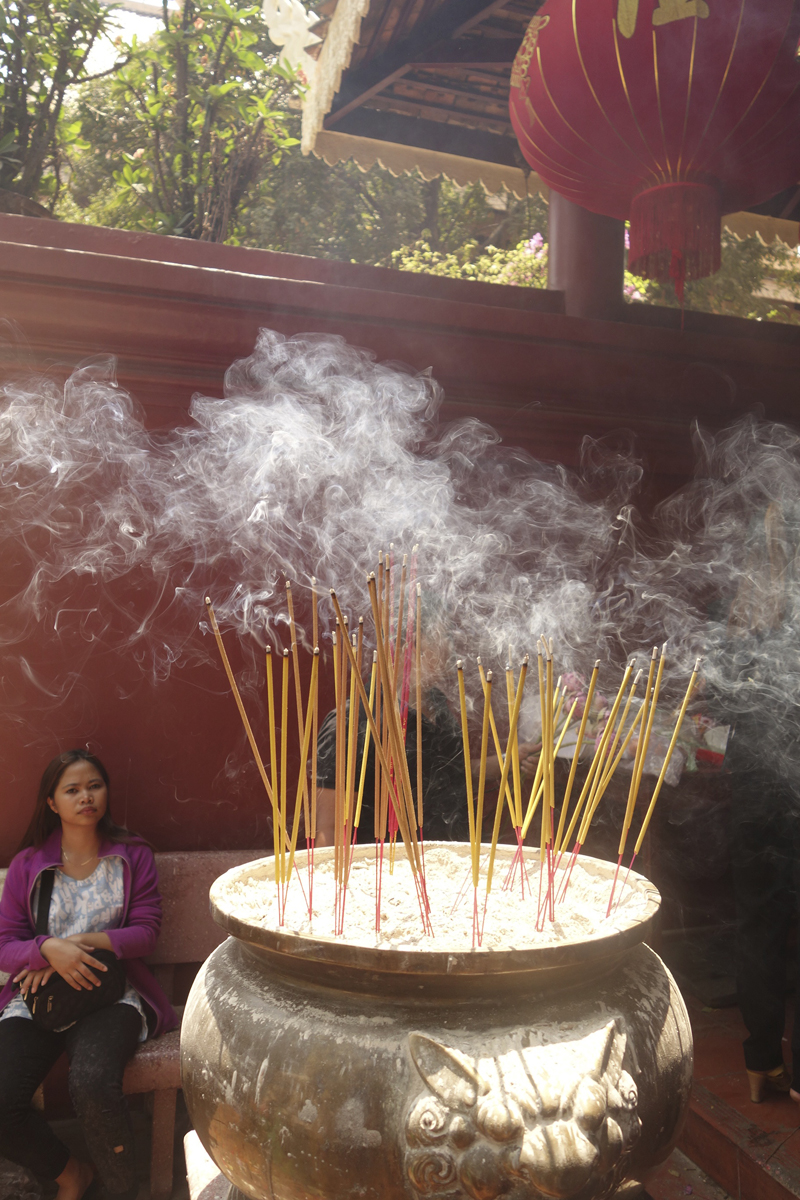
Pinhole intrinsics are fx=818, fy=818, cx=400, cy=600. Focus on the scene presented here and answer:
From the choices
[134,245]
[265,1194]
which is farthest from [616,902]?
[134,245]

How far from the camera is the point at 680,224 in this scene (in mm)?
2344

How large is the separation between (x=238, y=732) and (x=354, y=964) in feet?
5.96

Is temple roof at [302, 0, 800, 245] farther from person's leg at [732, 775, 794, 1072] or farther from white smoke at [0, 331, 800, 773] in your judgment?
person's leg at [732, 775, 794, 1072]

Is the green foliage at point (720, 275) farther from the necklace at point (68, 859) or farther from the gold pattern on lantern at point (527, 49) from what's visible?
the necklace at point (68, 859)

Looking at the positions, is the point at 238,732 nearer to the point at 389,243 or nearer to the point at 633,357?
A: the point at 633,357

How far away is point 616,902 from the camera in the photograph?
4.77 feet

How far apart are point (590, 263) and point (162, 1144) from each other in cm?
360

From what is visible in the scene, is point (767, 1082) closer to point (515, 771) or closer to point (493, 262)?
point (515, 771)

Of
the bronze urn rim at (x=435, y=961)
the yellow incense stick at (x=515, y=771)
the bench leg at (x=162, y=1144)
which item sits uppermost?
the yellow incense stick at (x=515, y=771)

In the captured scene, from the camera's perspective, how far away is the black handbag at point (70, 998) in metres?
2.14

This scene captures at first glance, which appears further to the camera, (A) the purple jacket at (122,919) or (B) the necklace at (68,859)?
Result: (B) the necklace at (68,859)

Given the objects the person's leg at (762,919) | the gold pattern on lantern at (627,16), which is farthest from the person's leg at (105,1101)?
the gold pattern on lantern at (627,16)

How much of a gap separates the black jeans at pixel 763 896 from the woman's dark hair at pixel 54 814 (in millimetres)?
1800

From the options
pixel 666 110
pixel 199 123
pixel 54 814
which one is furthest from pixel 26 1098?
pixel 199 123
